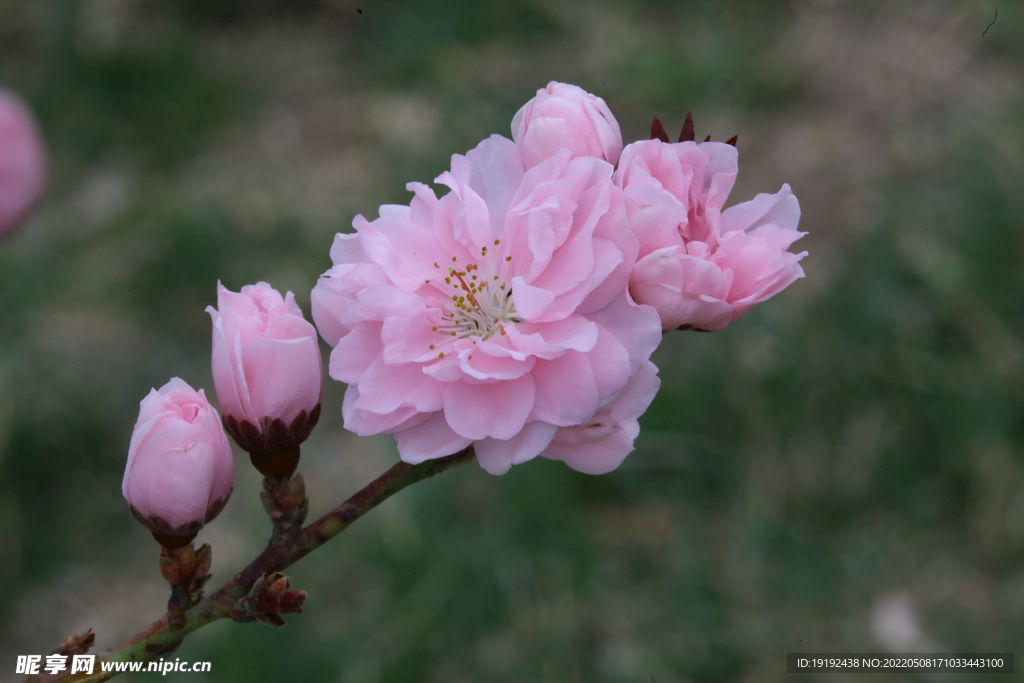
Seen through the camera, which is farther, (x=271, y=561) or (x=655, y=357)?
(x=655, y=357)

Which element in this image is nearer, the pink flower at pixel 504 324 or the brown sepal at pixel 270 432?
the pink flower at pixel 504 324

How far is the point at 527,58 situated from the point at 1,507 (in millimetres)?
2598

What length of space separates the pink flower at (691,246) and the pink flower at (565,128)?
4cm

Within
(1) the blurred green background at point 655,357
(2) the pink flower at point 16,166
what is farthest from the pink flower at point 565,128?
(1) the blurred green background at point 655,357

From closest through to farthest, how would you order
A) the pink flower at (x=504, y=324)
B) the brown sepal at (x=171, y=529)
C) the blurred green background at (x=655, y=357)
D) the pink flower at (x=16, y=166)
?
the pink flower at (x=504, y=324) < the brown sepal at (x=171, y=529) < the pink flower at (x=16, y=166) < the blurred green background at (x=655, y=357)

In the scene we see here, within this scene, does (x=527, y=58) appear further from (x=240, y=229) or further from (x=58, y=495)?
(x=58, y=495)

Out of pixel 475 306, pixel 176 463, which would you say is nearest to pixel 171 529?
pixel 176 463

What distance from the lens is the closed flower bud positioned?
0.81 meters

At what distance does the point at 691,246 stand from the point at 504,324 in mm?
178

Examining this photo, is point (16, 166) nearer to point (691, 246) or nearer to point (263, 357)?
point (263, 357)

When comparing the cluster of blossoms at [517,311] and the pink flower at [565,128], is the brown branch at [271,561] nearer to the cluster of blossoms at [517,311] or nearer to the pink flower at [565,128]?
the cluster of blossoms at [517,311]

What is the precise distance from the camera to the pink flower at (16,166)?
5.05 ft

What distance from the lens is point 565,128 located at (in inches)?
31.0

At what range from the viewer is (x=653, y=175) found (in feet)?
2.57
